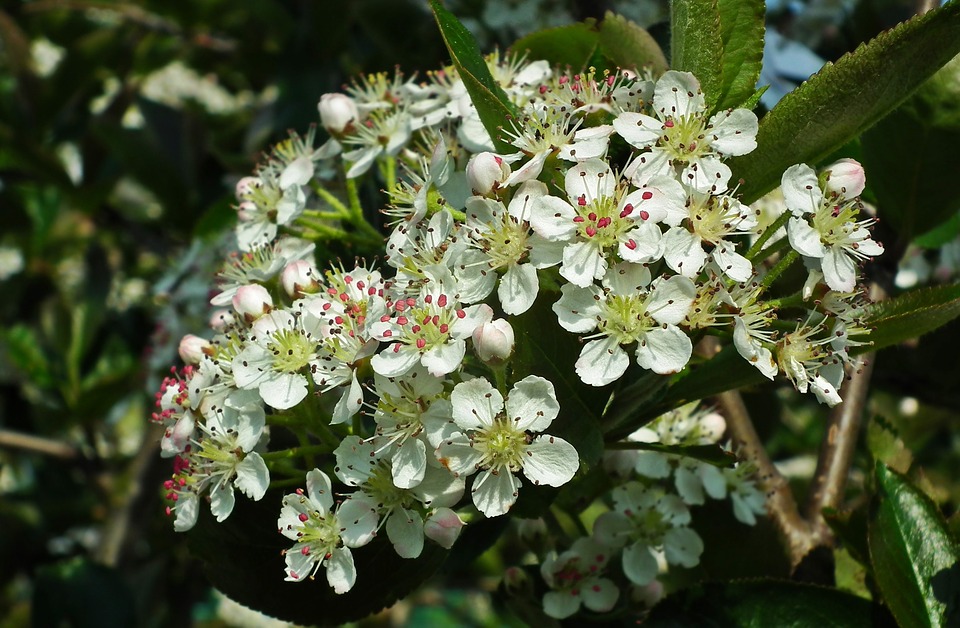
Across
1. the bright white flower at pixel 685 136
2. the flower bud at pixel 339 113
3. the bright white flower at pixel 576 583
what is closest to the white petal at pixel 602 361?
the bright white flower at pixel 685 136

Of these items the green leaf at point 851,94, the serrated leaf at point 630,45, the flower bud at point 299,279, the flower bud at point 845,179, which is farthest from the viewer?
the serrated leaf at point 630,45

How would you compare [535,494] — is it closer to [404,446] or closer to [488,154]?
[404,446]

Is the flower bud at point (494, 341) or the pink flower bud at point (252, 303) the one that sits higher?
the flower bud at point (494, 341)

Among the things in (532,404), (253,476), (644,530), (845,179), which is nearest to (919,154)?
(845,179)

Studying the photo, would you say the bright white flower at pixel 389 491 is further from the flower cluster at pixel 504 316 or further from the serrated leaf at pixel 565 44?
the serrated leaf at pixel 565 44

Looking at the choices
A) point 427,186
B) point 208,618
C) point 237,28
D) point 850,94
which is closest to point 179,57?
point 237,28

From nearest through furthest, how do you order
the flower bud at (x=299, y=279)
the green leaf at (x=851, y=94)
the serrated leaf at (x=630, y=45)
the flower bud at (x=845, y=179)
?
the green leaf at (x=851, y=94)
the flower bud at (x=845, y=179)
the flower bud at (x=299, y=279)
the serrated leaf at (x=630, y=45)

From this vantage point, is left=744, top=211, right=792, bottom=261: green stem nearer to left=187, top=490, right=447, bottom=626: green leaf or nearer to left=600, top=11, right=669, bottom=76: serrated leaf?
left=600, top=11, right=669, bottom=76: serrated leaf
